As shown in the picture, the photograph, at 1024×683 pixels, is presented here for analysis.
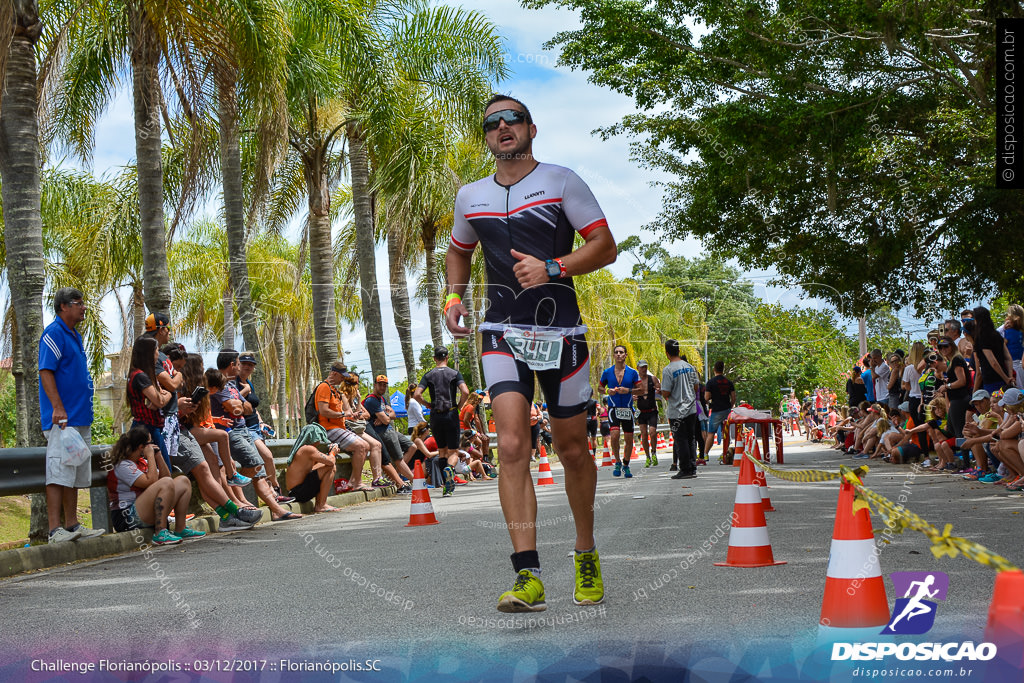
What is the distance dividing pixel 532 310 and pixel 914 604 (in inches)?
82.3

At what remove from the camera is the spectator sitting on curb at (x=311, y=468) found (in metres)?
12.4

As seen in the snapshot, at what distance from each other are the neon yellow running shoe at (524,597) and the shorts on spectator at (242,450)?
286 inches

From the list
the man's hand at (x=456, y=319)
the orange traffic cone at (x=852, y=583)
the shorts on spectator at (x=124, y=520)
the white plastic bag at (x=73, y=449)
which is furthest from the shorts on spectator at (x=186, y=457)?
the orange traffic cone at (x=852, y=583)

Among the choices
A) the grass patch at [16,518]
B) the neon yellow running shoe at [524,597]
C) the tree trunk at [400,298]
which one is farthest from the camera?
the tree trunk at [400,298]

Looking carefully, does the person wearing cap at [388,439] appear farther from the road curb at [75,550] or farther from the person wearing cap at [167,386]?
the person wearing cap at [167,386]

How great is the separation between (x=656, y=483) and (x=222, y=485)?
631cm

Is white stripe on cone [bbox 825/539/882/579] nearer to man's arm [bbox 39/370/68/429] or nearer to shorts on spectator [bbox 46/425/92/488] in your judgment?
shorts on spectator [bbox 46/425/92/488]

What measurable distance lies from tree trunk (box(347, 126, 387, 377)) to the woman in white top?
9863 mm

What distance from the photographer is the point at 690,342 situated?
261 ft

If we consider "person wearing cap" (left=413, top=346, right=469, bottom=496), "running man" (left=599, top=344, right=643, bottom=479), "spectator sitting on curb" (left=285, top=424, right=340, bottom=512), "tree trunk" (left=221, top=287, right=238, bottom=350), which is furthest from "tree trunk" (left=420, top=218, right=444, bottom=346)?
"spectator sitting on curb" (left=285, top=424, right=340, bottom=512)

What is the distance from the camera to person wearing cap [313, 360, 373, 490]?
13.6m

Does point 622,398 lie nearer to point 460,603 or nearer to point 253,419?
point 253,419

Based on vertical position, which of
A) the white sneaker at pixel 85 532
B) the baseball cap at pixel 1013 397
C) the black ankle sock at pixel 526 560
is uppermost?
the baseball cap at pixel 1013 397

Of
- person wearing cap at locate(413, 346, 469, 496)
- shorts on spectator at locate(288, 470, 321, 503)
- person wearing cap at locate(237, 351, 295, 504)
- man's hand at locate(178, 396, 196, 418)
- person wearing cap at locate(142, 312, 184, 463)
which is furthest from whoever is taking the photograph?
person wearing cap at locate(413, 346, 469, 496)
